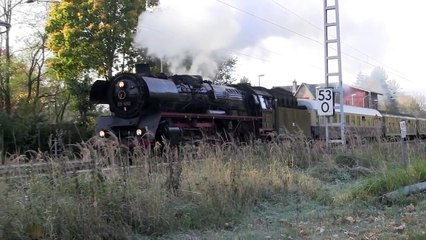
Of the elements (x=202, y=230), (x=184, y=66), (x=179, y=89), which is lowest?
(x=202, y=230)

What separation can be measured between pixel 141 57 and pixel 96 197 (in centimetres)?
2898

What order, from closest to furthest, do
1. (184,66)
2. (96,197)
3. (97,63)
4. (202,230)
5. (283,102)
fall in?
(96,197)
(202,230)
(283,102)
(184,66)
(97,63)

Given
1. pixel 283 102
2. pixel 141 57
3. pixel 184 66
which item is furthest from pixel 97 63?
pixel 283 102

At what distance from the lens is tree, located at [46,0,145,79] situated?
32.1 meters

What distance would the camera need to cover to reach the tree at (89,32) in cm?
3212

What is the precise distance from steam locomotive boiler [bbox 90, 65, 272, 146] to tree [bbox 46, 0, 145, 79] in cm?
1387

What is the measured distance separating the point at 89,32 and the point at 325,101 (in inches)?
773

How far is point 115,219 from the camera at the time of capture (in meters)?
6.17

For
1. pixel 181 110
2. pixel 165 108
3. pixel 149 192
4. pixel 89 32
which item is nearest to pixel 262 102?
pixel 181 110

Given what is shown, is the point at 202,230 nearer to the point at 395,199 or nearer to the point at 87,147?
the point at 87,147

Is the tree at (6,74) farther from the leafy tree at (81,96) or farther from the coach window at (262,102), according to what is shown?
the coach window at (262,102)

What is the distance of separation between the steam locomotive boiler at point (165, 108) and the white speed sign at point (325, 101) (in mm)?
2401

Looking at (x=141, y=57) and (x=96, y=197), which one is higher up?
(x=141, y=57)

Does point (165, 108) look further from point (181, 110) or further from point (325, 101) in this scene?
point (325, 101)
